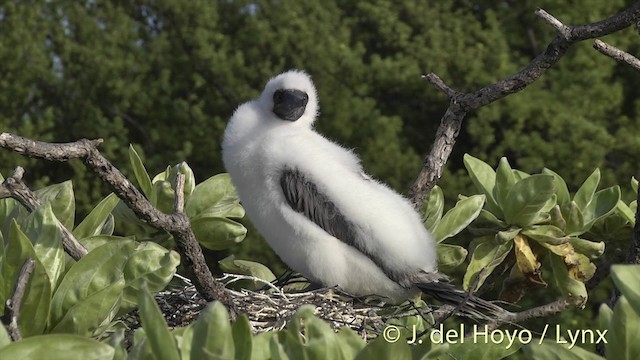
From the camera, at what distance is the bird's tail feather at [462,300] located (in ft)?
7.11

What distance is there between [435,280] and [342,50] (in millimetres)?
4224

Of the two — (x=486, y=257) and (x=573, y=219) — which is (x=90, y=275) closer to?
(x=486, y=257)

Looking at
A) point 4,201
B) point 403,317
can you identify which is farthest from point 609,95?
point 4,201

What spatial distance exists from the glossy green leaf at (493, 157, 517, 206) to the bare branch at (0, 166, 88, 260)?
3.46ft

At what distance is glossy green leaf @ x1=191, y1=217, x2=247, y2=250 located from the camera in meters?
2.32

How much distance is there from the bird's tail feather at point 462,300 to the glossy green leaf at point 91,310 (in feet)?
2.69

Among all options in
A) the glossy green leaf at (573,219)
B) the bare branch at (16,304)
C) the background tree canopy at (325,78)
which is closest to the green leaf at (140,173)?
the bare branch at (16,304)

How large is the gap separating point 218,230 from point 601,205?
2.95ft

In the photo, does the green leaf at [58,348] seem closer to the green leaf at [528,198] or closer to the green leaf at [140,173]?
the green leaf at [140,173]

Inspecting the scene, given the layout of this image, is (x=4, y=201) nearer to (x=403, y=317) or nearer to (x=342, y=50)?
(x=403, y=317)

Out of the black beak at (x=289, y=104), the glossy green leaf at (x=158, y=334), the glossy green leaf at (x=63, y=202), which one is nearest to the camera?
the glossy green leaf at (x=158, y=334)

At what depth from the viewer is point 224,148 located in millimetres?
2754

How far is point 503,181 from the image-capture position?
2.38 metres

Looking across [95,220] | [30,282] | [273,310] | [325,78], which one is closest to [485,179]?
[273,310]
